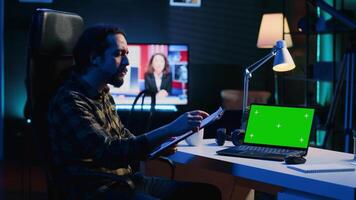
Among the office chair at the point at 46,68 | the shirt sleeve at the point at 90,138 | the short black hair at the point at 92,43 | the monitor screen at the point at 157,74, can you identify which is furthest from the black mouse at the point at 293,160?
the monitor screen at the point at 157,74

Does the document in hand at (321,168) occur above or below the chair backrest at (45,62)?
below

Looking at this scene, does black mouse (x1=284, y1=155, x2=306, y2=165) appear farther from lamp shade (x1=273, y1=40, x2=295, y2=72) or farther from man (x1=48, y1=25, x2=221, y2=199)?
lamp shade (x1=273, y1=40, x2=295, y2=72)

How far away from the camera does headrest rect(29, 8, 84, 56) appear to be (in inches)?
104

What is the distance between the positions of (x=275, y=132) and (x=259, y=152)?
173mm

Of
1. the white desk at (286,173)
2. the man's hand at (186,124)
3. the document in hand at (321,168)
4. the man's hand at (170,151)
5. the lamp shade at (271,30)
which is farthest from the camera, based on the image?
the lamp shade at (271,30)

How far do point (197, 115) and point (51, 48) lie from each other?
26.5 inches

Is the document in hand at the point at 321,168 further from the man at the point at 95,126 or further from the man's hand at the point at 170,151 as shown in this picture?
the man's hand at the point at 170,151

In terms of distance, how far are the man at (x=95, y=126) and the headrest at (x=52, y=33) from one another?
78mm

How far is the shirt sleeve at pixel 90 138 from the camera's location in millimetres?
2475

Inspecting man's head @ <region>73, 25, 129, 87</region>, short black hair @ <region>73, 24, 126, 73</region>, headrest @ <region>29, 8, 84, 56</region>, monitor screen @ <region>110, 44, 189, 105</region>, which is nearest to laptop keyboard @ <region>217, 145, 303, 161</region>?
man's head @ <region>73, 25, 129, 87</region>

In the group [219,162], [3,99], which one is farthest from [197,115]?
[3,99]

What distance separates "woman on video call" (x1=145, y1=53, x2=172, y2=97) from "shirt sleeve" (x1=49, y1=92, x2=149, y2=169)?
3.95 meters

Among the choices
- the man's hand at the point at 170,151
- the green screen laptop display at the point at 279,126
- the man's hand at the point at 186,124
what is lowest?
the man's hand at the point at 170,151

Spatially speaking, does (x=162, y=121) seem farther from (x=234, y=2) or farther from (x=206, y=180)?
(x=206, y=180)
